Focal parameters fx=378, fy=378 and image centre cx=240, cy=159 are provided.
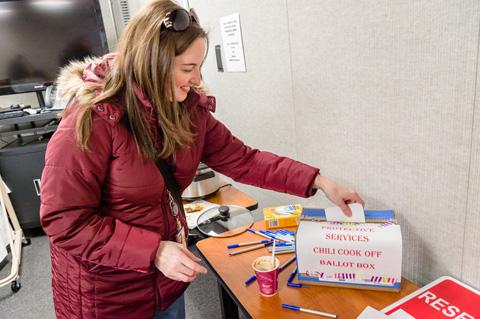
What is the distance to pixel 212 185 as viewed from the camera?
1.87 m

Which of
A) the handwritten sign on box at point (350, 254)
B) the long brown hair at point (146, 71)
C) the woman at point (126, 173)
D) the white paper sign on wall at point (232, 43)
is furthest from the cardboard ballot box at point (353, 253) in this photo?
the white paper sign on wall at point (232, 43)

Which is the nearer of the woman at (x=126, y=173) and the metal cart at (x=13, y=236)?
the woman at (x=126, y=173)

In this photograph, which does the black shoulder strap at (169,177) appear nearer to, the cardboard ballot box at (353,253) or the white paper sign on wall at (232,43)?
the cardboard ballot box at (353,253)

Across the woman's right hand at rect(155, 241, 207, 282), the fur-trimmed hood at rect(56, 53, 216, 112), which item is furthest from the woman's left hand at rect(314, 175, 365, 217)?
the fur-trimmed hood at rect(56, 53, 216, 112)

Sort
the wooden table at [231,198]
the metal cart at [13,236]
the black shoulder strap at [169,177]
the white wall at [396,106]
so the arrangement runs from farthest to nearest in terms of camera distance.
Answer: the metal cart at [13,236] < the wooden table at [231,198] < the black shoulder strap at [169,177] < the white wall at [396,106]

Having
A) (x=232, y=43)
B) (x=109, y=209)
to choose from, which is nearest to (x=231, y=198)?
(x=232, y=43)

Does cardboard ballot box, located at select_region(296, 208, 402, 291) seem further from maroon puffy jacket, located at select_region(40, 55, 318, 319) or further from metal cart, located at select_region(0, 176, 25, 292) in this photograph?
metal cart, located at select_region(0, 176, 25, 292)

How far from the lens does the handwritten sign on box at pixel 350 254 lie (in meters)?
0.96

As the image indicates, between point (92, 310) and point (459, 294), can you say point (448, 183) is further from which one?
point (92, 310)

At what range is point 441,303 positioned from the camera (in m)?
0.93

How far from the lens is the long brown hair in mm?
913

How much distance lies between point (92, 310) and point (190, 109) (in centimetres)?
63

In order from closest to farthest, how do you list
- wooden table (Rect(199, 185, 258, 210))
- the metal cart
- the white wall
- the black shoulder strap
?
the white wall → the black shoulder strap → wooden table (Rect(199, 185, 258, 210)) → the metal cart

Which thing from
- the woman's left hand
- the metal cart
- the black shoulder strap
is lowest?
the metal cart
